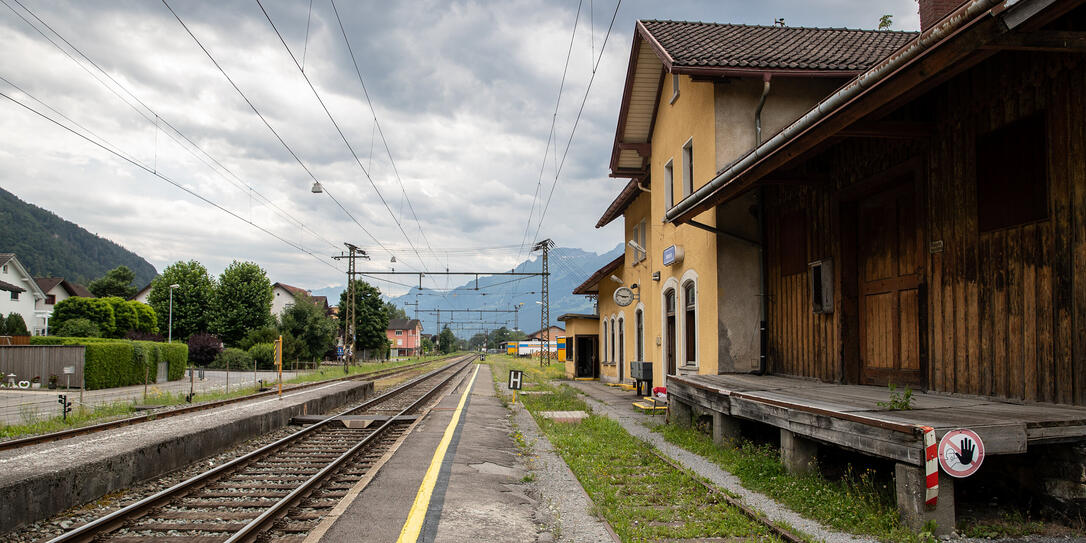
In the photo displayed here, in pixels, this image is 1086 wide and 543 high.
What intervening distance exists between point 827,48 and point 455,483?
10838 millimetres

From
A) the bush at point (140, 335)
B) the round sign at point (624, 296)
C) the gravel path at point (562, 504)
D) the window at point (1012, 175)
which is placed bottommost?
the gravel path at point (562, 504)

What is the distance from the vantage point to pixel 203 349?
49.7 meters

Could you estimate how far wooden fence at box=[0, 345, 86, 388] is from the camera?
82.2 ft

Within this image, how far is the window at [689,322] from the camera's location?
14.4 m

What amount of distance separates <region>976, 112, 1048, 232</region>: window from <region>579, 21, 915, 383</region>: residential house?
213 inches

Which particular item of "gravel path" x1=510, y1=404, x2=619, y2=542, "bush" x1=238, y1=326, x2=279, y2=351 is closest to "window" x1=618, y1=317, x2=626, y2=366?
"gravel path" x1=510, y1=404, x2=619, y2=542

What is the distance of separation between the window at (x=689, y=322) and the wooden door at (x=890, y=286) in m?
5.08

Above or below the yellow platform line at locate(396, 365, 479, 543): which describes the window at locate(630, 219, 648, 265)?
above

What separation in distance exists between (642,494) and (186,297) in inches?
2328

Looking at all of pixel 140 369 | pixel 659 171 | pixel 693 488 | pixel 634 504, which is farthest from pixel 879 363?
pixel 140 369

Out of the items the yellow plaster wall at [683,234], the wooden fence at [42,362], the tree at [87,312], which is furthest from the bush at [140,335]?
the yellow plaster wall at [683,234]

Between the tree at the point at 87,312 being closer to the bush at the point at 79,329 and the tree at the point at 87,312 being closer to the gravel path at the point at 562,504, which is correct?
the bush at the point at 79,329

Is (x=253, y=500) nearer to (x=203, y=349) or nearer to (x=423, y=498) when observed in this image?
(x=423, y=498)

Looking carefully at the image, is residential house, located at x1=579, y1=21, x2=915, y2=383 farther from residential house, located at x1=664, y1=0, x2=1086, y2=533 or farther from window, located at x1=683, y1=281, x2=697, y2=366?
residential house, located at x1=664, y1=0, x2=1086, y2=533
